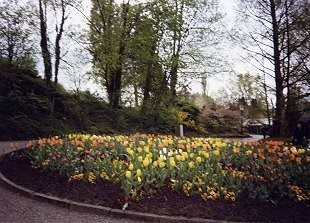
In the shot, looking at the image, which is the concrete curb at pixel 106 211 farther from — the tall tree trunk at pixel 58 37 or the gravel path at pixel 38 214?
the tall tree trunk at pixel 58 37

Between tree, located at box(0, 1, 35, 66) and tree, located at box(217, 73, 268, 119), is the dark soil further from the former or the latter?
tree, located at box(217, 73, 268, 119)

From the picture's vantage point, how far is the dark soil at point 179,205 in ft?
13.3

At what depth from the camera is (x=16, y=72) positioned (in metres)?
15.3

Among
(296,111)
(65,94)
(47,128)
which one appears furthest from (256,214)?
(65,94)

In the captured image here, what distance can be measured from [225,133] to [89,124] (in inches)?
553

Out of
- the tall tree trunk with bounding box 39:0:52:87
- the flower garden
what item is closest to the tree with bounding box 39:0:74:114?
the tall tree trunk with bounding box 39:0:52:87

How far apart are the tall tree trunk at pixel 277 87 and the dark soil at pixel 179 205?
10.3 m

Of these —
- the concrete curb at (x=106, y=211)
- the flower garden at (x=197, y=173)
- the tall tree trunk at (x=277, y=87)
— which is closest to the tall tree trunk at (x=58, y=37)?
the flower garden at (x=197, y=173)

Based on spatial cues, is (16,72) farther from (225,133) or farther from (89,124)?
(225,133)

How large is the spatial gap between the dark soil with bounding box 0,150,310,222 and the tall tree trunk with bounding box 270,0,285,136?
33.7 feet

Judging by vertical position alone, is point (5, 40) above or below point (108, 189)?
above

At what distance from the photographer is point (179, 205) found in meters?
4.27

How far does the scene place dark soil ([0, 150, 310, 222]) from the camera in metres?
4.05

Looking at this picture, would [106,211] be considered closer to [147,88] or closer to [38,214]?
[38,214]
